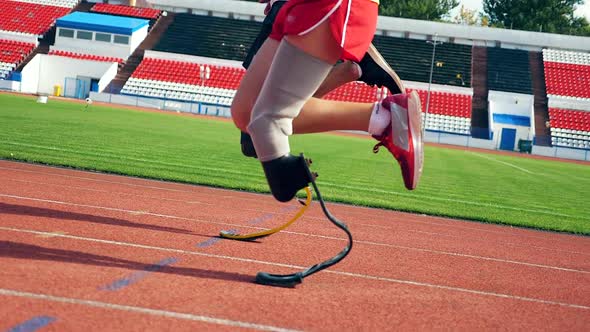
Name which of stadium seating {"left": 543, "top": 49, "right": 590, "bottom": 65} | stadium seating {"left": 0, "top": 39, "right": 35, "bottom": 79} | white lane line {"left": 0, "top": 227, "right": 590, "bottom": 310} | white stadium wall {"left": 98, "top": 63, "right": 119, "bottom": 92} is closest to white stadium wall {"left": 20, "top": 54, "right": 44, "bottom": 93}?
stadium seating {"left": 0, "top": 39, "right": 35, "bottom": 79}

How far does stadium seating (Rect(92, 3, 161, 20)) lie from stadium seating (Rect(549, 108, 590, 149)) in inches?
1283

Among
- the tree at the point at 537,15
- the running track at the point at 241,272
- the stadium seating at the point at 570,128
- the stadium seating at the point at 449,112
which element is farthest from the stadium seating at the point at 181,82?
the running track at the point at 241,272

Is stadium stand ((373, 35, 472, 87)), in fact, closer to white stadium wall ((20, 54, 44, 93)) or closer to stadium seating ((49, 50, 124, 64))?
stadium seating ((49, 50, 124, 64))

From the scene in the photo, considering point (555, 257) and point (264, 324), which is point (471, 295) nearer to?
point (264, 324)

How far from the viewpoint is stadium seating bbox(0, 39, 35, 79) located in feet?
175

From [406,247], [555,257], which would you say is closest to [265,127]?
[406,247]

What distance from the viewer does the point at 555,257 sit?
6668 mm

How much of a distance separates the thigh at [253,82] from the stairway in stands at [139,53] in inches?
1978

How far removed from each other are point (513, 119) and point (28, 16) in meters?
38.1

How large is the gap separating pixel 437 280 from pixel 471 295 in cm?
42

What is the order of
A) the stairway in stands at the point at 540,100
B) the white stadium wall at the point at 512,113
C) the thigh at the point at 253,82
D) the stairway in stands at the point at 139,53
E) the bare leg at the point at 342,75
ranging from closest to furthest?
the thigh at the point at 253,82
the bare leg at the point at 342,75
the stairway in stands at the point at 540,100
the white stadium wall at the point at 512,113
the stairway in stands at the point at 139,53

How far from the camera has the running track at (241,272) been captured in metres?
3.23

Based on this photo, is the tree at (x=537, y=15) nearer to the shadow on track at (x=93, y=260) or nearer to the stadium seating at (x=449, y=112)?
the stadium seating at (x=449, y=112)

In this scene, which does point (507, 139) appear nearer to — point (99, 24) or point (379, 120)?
point (99, 24)
